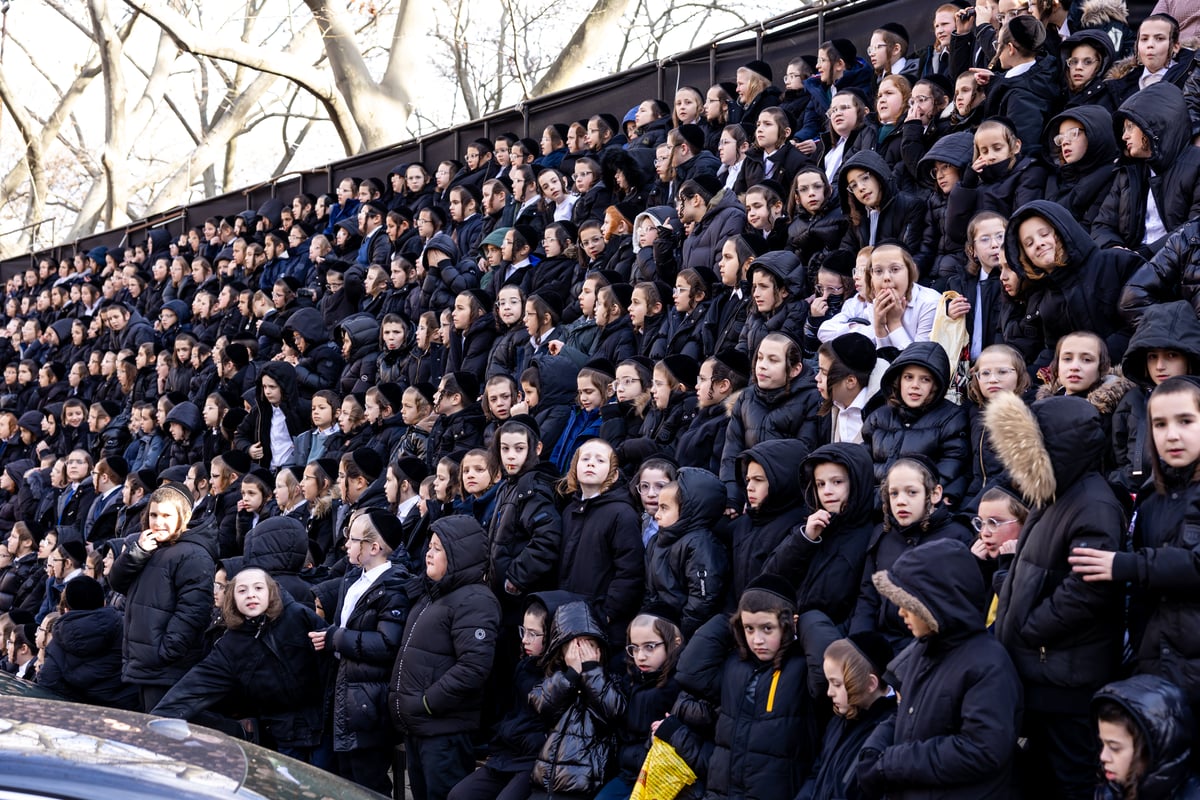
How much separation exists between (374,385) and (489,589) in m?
4.89

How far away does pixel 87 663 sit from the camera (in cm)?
909

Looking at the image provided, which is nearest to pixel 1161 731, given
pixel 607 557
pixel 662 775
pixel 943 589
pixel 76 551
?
pixel 943 589

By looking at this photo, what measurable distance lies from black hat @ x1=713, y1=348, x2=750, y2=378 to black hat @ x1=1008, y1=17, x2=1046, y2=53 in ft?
9.58

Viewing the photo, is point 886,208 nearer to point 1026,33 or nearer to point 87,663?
point 1026,33

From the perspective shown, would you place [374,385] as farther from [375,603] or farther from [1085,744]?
[1085,744]

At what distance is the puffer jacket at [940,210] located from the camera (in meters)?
8.59

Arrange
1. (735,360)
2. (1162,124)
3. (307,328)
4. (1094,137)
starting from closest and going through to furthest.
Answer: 1. (1162,124)
2. (1094,137)
3. (735,360)
4. (307,328)

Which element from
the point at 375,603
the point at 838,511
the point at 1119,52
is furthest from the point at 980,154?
the point at 375,603

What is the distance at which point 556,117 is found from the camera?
55.3 feet

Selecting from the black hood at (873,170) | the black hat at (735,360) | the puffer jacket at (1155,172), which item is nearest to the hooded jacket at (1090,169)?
the puffer jacket at (1155,172)

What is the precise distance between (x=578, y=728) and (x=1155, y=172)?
4.36 metres

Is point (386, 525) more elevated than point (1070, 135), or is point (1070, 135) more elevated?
point (1070, 135)

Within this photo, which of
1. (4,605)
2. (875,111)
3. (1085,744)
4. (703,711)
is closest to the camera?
(1085,744)

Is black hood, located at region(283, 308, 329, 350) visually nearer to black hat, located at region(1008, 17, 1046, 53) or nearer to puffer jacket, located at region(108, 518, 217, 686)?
puffer jacket, located at region(108, 518, 217, 686)
